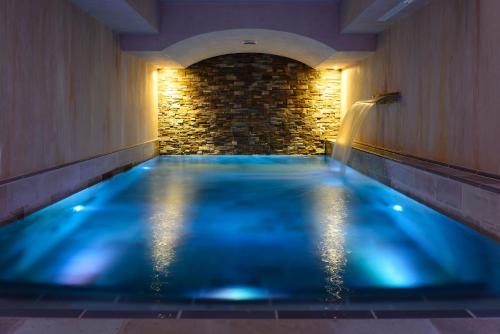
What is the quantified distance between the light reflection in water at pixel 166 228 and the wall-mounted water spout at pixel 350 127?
3.67m

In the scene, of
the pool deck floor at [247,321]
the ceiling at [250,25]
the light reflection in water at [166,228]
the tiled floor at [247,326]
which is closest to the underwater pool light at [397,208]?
the light reflection in water at [166,228]

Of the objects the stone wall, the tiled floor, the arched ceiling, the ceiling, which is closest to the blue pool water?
the tiled floor

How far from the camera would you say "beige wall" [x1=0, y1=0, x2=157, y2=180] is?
17.8ft

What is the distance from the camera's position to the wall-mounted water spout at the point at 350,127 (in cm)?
966

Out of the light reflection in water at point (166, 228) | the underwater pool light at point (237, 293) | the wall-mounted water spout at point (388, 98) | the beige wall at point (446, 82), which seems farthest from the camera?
the wall-mounted water spout at point (388, 98)

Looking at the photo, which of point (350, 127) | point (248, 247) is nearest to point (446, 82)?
point (248, 247)

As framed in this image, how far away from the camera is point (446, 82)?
6.65m

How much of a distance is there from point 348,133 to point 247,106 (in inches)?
140

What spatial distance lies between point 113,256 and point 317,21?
23.5ft

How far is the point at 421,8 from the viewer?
768 cm

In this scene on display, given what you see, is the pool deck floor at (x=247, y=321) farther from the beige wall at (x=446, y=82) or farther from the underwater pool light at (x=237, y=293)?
the beige wall at (x=446, y=82)

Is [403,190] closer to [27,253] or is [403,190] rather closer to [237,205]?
[237,205]

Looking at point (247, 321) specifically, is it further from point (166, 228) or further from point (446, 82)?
point (446, 82)

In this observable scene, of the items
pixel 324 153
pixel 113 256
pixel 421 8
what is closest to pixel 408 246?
pixel 113 256
